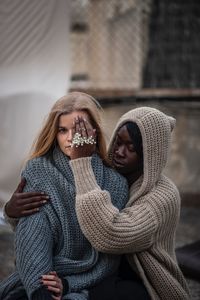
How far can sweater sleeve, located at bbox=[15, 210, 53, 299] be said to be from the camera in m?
2.29

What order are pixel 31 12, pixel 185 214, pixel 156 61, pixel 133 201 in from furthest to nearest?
1. pixel 156 61
2. pixel 185 214
3. pixel 31 12
4. pixel 133 201

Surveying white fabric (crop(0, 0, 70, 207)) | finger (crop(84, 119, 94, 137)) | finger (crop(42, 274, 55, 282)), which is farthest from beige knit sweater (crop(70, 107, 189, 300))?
white fabric (crop(0, 0, 70, 207))

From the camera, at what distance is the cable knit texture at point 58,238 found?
234 cm

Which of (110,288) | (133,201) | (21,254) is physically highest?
(133,201)

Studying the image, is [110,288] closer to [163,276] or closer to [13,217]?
[163,276]

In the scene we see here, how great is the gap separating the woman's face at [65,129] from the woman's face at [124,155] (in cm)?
18

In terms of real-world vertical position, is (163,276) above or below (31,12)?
below

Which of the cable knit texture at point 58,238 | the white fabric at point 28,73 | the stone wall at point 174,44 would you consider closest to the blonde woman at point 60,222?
the cable knit texture at point 58,238

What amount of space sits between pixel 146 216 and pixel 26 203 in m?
0.51

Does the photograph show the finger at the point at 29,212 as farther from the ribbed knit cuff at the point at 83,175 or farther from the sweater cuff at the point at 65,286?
the sweater cuff at the point at 65,286

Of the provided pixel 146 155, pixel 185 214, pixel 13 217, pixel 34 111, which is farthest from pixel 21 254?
pixel 185 214

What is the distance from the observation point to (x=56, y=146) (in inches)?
101

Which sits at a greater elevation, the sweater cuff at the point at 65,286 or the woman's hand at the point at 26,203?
the woman's hand at the point at 26,203

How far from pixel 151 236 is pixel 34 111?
2611 millimetres
